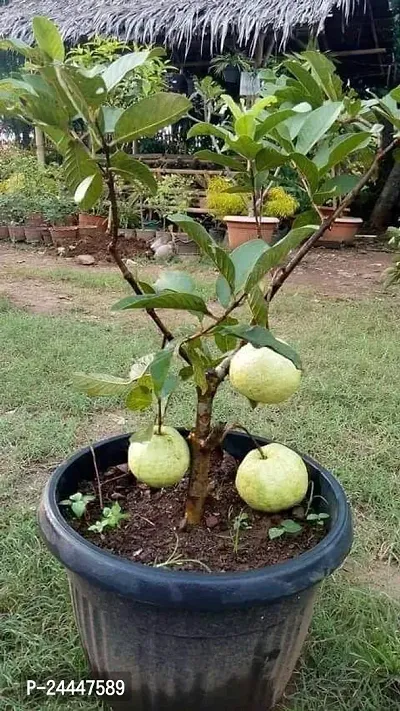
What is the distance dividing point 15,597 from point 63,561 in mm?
563

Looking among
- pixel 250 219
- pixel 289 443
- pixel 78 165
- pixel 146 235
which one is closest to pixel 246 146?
pixel 78 165

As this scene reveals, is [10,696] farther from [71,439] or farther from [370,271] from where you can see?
[370,271]

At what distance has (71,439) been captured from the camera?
234cm

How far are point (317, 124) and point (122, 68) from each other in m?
0.32

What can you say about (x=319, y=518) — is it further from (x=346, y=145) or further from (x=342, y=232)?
(x=342, y=232)

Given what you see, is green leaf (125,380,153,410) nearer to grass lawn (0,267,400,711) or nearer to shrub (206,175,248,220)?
grass lawn (0,267,400,711)

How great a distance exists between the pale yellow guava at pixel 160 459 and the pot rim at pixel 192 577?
0.56 feet

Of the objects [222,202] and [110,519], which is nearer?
[110,519]

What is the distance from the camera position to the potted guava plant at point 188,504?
88 cm

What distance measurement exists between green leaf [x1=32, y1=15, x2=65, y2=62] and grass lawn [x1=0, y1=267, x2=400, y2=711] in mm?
609

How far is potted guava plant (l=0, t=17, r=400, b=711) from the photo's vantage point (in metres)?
0.88

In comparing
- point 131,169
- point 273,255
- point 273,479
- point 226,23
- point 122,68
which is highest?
point 226,23

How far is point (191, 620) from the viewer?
1054mm

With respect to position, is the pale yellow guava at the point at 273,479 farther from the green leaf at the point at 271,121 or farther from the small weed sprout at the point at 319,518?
the green leaf at the point at 271,121
